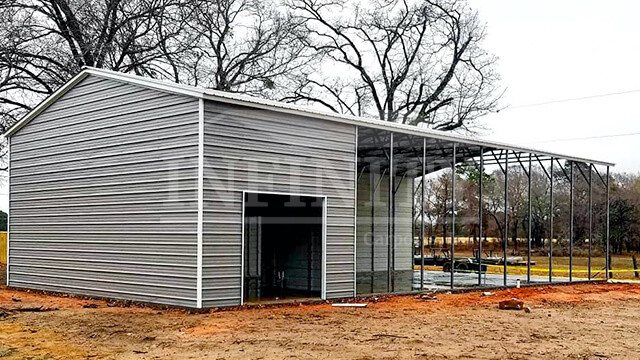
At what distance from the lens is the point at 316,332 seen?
897 cm

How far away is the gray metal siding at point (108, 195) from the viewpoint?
10.7 metres

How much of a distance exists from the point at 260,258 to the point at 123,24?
9.75 meters

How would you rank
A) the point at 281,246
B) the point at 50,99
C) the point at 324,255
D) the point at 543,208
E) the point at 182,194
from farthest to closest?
the point at 543,208, the point at 281,246, the point at 50,99, the point at 324,255, the point at 182,194

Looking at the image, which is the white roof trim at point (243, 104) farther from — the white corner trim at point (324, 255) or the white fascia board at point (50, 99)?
the white corner trim at point (324, 255)

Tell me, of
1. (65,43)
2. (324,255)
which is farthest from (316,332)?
(65,43)

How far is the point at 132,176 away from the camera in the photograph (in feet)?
38.2

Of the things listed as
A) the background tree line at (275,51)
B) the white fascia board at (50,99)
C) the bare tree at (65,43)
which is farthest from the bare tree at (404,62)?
the white fascia board at (50,99)

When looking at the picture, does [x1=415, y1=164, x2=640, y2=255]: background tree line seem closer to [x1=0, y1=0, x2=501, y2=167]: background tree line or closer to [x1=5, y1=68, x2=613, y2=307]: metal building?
[x1=0, y1=0, x2=501, y2=167]: background tree line

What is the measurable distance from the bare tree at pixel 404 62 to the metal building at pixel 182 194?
46.7 ft

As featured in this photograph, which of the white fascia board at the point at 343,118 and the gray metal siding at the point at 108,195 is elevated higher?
the white fascia board at the point at 343,118

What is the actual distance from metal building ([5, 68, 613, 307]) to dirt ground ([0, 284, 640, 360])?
2.52 ft

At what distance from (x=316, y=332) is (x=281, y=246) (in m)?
6.72

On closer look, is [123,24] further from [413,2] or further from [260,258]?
[413,2]

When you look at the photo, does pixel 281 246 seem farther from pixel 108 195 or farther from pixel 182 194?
pixel 182 194
